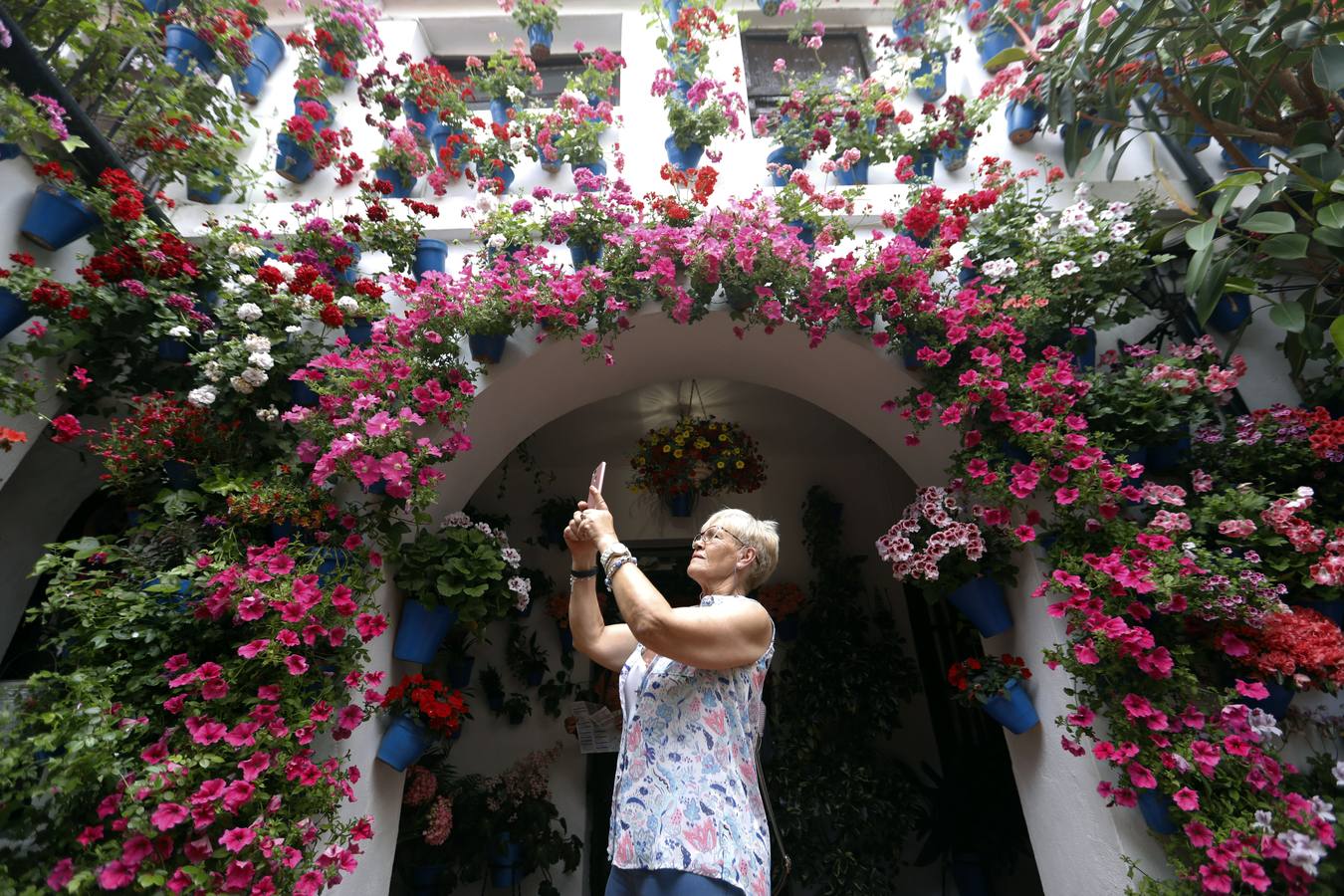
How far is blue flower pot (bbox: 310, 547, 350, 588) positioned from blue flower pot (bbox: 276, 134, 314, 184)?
1.76 metres

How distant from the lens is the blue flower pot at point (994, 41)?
2955 mm

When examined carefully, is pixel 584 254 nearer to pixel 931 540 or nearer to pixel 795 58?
pixel 931 540

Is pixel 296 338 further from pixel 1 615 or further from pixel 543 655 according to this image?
pixel 543 655

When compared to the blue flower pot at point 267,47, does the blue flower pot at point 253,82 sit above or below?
below

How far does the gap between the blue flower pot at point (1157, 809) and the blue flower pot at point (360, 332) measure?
2.70 m

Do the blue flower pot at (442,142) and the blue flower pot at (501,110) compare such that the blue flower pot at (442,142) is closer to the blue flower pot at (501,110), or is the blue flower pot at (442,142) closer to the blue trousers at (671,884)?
the blue flower pot at (501,110)

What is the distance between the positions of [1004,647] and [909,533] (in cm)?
53

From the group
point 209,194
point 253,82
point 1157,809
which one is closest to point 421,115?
point 253,82

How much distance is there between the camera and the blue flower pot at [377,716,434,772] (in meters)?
1.94

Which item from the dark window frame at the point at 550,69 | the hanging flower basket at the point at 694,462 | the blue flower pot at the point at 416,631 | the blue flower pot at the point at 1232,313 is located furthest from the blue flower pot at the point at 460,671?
the blue flower pot at the point at 1232,313

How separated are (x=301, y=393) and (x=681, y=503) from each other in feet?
6.75

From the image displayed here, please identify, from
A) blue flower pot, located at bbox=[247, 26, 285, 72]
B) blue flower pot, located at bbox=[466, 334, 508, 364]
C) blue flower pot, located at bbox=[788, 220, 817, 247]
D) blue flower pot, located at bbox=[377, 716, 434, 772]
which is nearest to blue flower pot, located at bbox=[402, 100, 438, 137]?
blue flower pot, located at bbox=[247, 26, 285, 72]

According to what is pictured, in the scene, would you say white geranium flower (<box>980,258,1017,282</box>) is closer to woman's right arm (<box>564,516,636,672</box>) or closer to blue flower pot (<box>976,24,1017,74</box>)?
blue flower pot (<box>976,24,1017,74</box>)

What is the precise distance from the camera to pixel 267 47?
297cm
